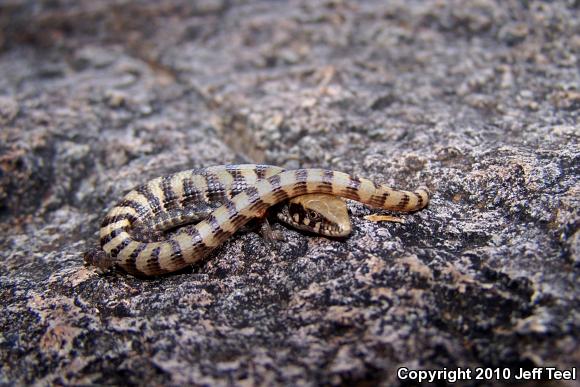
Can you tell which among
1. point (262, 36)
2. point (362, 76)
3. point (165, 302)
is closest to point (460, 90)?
point (362, 76)

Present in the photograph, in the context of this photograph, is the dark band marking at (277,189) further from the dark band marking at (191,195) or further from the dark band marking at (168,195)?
the dark band marking at (168,195)

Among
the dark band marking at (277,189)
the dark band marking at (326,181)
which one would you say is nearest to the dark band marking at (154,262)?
the dark band marking at (277,189)

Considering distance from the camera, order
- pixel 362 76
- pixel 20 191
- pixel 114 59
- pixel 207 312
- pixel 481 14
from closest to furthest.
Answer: pixel 207 312
pixel 20 191
pixel 362 76
pixel 481 14
pixel 114 59

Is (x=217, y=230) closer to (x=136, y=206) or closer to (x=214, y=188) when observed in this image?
(x=214, y=188)

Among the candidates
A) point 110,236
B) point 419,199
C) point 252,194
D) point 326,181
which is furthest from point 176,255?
point 419,199

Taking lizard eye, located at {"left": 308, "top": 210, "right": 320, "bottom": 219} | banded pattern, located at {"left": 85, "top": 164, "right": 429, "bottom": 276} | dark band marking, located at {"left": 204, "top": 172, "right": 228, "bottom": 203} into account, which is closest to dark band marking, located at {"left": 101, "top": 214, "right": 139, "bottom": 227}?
banded pattern, located at {"left": 85, "top": 164, "right": 429, "bottom": 276}

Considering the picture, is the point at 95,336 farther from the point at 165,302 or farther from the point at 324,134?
the point at 324,134

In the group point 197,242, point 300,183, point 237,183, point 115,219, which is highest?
point 300,183
